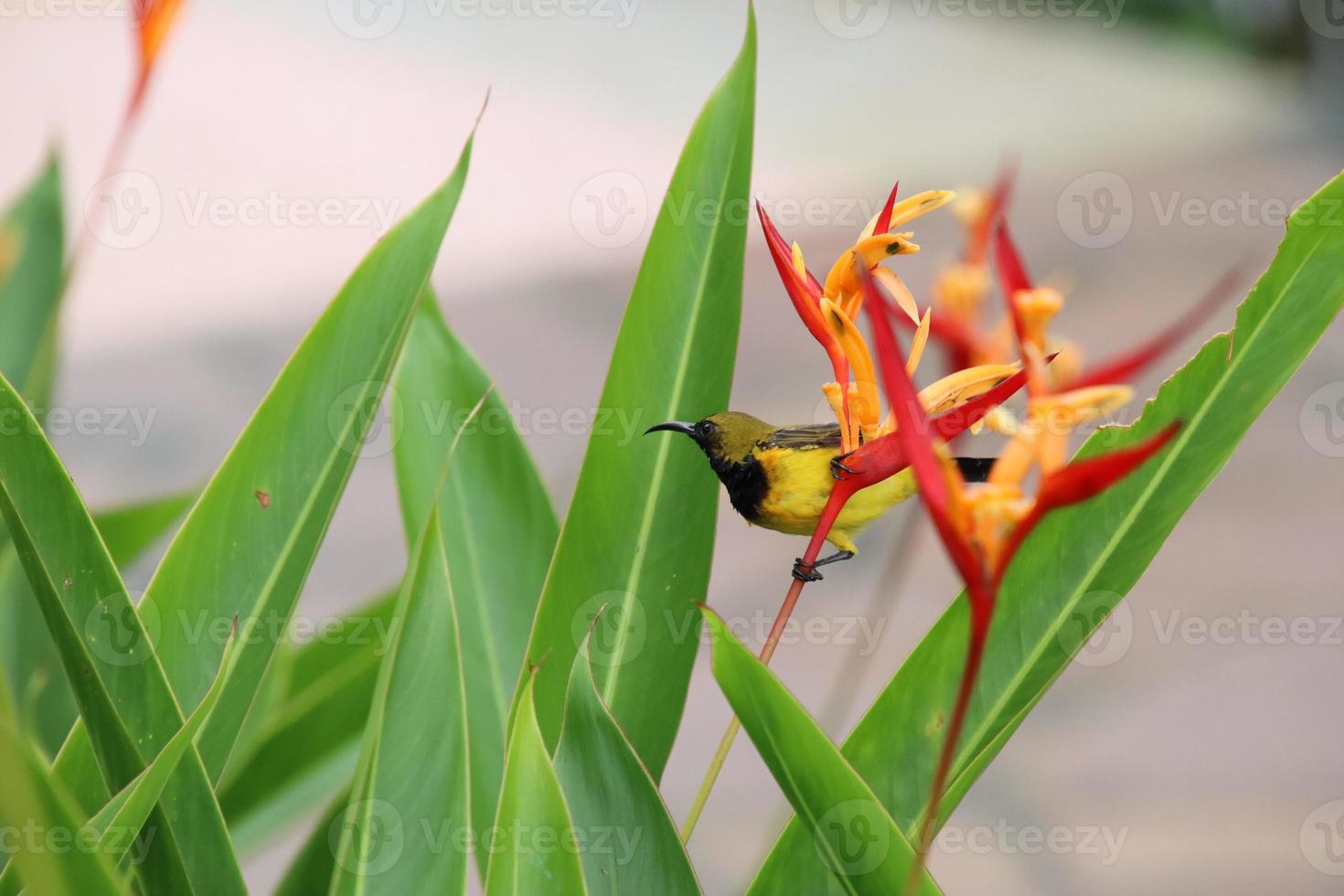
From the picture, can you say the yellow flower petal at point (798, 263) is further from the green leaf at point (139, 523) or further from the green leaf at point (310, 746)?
the green leaf at point (139, 523)

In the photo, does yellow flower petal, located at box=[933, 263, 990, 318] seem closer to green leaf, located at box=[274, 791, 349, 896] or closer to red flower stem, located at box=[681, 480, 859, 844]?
red flower stem, located at box=[681, 480, 859, 844]

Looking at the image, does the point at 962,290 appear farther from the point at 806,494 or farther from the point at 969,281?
the point at 806,494

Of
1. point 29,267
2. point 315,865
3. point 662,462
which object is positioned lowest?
point 315,865

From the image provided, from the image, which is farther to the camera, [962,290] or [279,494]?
[279,494]

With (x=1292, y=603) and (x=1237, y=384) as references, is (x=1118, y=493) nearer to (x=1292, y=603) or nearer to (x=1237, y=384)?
(x=1237, y=384)

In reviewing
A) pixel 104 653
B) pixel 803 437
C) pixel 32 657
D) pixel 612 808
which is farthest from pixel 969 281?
pixel 32 657

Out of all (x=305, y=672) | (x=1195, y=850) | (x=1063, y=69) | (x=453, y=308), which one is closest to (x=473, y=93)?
(x=453, y=308)

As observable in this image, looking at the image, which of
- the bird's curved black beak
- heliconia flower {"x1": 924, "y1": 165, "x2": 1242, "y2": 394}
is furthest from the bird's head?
heliconia flower {"x1": 924, "y1": 165, "x2": 1242, "y2": 394}
